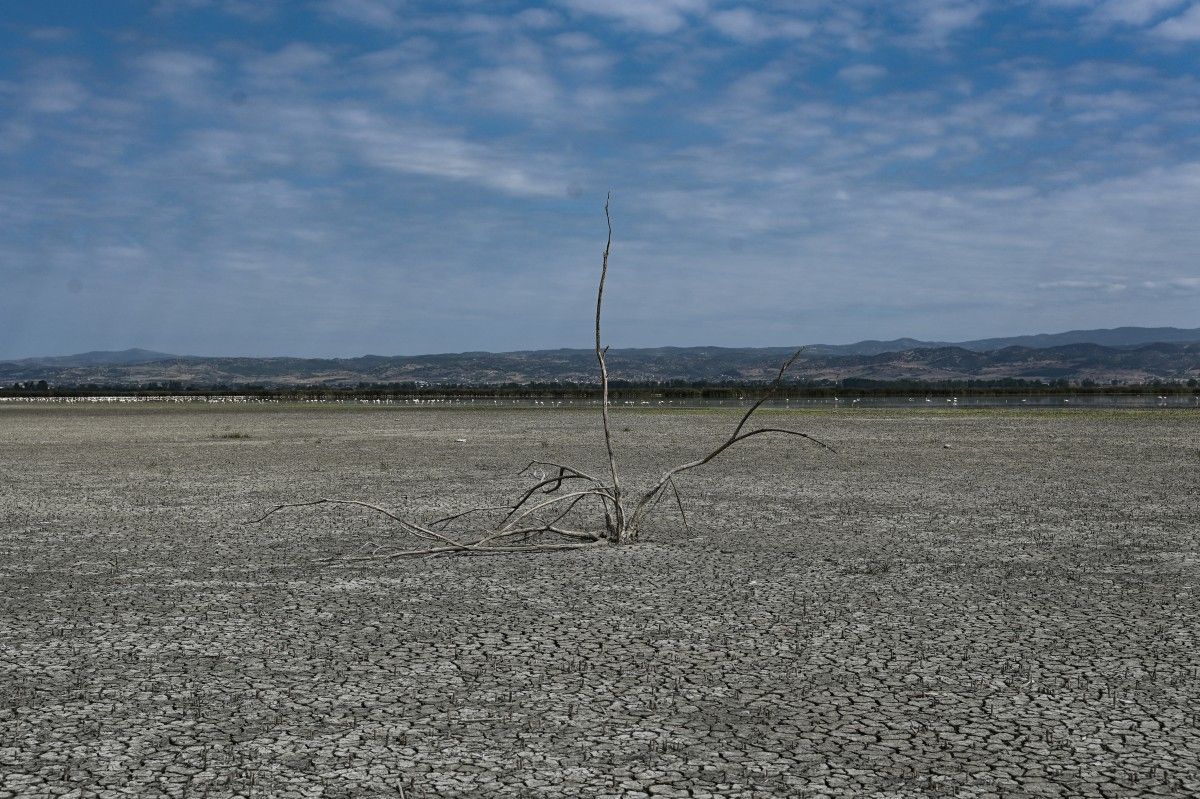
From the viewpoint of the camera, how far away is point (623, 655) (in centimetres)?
784

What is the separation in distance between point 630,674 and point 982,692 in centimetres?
220

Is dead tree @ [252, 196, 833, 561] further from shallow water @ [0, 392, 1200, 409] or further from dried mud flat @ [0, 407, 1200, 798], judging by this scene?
shallow water @ [0, 392, 1200, 409]

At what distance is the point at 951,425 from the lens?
4597 centimetres

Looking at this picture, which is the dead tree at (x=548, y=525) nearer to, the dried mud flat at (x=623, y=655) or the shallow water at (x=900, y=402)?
the dried mud flat at (x=623, y=655)

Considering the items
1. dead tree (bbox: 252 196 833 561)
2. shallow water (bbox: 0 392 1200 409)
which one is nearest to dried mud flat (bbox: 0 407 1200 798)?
dead tree (bbox: 252 196 833 561)

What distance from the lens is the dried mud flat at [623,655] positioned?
221 inches

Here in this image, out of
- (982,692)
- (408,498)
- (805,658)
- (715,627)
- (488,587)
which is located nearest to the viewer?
(982,692)

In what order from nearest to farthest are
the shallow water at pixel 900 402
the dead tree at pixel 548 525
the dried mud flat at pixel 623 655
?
1. the dried mud flat at pixel 623 655
2. the dead tree at pixel 548 525
3. the shallow water at pixel 900 402

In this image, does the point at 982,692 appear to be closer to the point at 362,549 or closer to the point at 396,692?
the point at 396,692

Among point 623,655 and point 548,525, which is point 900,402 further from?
point 623,655

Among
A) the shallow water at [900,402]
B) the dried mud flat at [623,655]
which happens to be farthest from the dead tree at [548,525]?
the shallow water at [900,402]

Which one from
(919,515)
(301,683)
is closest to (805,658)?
(301,683)

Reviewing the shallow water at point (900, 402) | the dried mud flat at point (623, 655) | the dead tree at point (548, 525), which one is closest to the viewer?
the dried mud flat at point (623, 655)

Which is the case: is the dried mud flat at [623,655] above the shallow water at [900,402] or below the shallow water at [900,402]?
above
